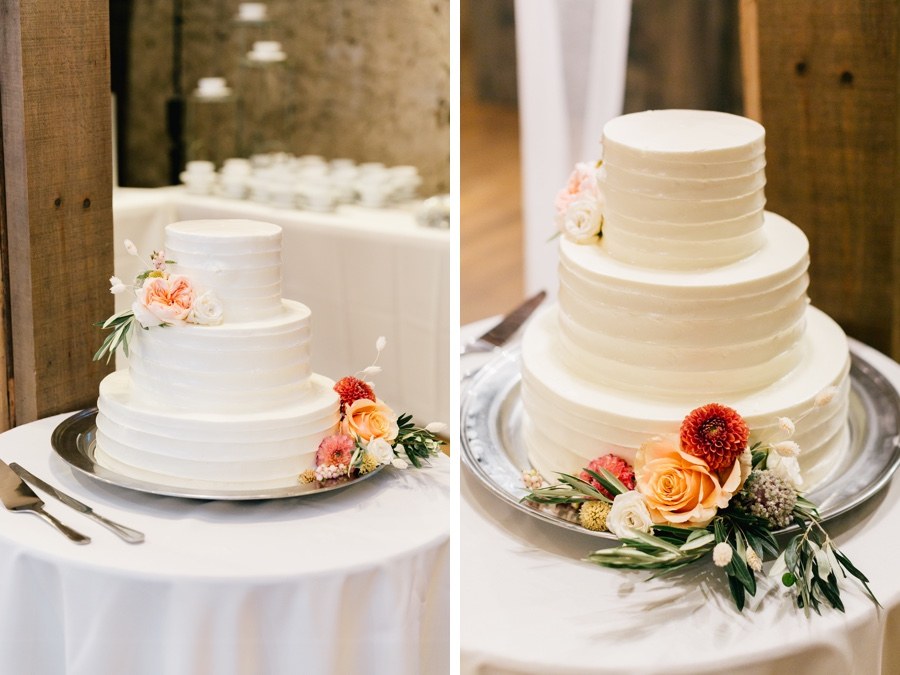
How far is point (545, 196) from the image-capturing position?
3092 mm

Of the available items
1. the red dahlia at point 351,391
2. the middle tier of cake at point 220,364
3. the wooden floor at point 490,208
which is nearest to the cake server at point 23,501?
the middle tier of cake at point 220,364

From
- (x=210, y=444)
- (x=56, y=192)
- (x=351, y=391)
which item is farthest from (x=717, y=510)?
(x=56, y=192)

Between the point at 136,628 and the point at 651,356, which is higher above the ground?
the point at 651,356

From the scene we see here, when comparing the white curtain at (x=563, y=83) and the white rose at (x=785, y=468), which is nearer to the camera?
the white rose at (x=785, y=468)

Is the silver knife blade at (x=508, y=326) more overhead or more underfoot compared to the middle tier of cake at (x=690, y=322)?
more underfoot

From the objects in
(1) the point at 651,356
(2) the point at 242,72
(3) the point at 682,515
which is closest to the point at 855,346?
(1) the point at 651,356

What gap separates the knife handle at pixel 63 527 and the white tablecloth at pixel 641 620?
58cm

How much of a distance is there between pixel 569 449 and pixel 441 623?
353 millimetres

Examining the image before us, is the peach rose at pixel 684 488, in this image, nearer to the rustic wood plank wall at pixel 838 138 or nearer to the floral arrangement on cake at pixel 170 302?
the floral arrangement on cake at pixel 170 302

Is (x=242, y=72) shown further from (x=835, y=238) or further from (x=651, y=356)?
(x=651, y=356)

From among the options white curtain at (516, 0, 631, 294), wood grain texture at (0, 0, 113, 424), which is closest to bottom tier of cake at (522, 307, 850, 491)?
wood grain texture at (0, 0, 113, 424)

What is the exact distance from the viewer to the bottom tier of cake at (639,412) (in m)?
1.48

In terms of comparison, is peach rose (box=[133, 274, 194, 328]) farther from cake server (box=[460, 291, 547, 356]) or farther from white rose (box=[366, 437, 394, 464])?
cake server (box=[460, 291, 547, 356])

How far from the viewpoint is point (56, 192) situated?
1.92 metres
